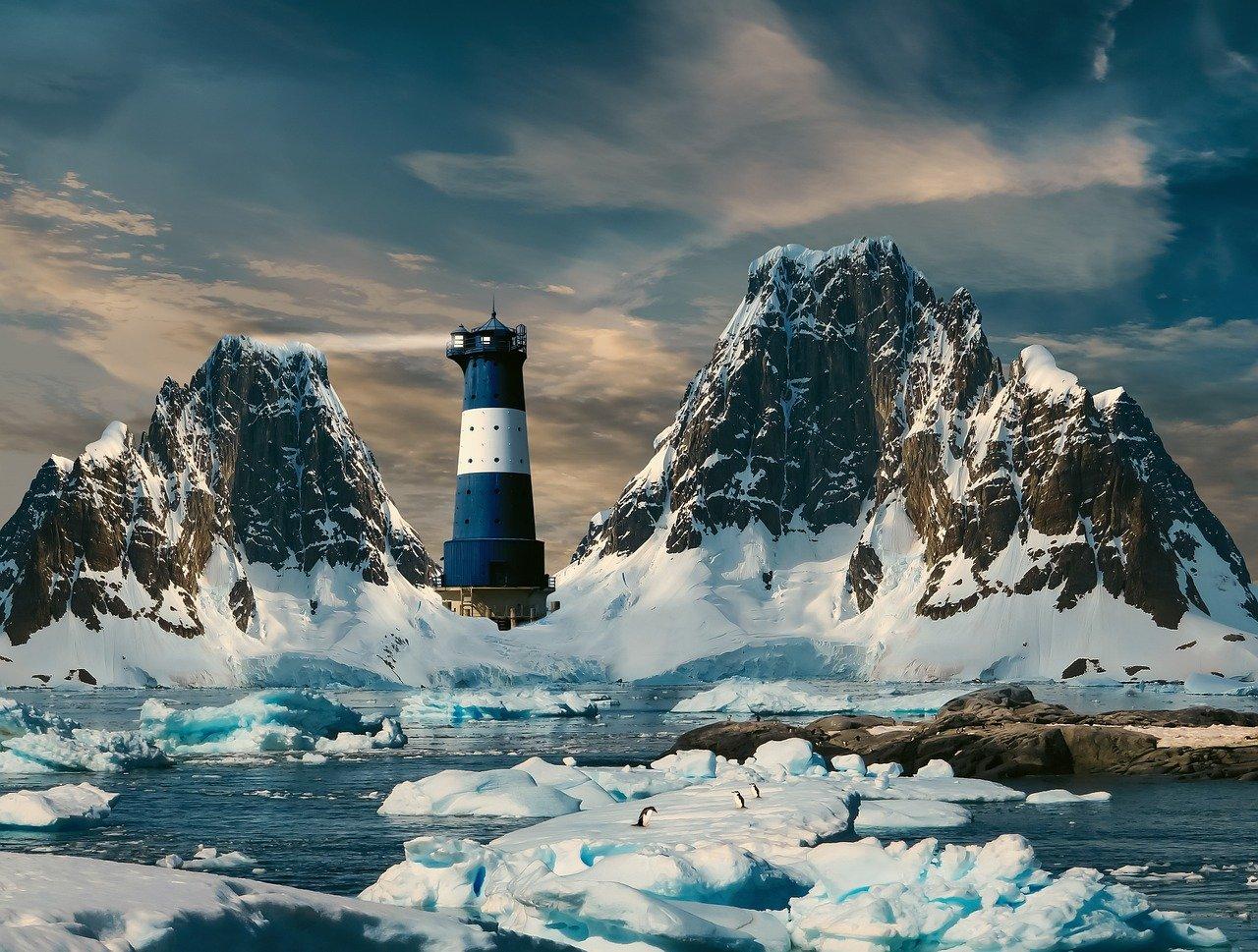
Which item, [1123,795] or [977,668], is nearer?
[1123,795]

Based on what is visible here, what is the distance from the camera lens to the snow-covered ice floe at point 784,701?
95.9 m

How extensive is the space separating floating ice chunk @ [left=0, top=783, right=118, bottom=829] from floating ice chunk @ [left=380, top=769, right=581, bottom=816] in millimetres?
7150

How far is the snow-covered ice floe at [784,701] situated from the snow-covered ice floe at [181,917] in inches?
3205

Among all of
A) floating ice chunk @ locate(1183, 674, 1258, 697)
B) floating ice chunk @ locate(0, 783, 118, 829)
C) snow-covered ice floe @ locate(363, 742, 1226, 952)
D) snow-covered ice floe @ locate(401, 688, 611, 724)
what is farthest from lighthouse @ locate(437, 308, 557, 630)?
snow-covered ice floe @ locate(363, 742, 1226, 952)

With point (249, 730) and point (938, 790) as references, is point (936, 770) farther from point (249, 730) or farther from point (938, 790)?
point (249, 730)

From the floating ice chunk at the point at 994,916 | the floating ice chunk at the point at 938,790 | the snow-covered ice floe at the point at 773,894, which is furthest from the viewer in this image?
the floating ice chunk at the point at 938,790

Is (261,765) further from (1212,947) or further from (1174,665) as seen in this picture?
(1174,665)

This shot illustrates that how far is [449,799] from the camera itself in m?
38.6

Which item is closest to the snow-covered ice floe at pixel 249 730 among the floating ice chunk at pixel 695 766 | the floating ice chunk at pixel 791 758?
the floating ice chunk at pixel 695 766

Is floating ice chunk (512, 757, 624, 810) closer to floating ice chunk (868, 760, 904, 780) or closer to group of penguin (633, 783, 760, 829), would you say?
group of penguin (633, 783, 760, 829)

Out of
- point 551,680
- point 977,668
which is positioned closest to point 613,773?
point 551,680

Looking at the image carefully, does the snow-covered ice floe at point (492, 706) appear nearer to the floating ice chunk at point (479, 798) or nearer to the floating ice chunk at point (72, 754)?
the floating ice chunk at point (72, 754)

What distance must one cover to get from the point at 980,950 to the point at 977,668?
599 feet

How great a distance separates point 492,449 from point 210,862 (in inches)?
4533
